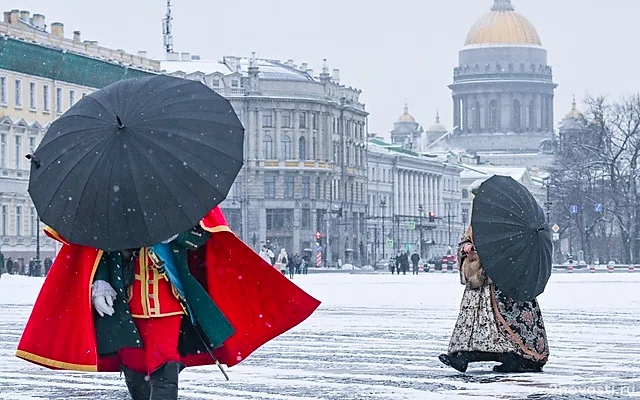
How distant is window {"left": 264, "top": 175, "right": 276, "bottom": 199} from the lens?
118m

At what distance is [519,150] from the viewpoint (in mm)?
187000

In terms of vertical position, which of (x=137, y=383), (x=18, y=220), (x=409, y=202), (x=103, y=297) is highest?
(x=409, y=202)

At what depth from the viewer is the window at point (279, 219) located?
11712 cm

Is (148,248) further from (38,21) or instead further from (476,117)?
(476,117)

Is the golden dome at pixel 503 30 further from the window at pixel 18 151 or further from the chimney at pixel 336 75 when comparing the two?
the window at pixel 18 151

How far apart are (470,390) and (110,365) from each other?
4018 mm

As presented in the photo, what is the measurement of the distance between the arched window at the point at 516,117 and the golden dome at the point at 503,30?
6.46 metres

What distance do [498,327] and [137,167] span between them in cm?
593

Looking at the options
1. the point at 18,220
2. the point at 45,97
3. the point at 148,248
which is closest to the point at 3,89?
the point at 45,97

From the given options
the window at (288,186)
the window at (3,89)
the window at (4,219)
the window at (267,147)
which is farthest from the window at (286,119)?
the window at (4,219)

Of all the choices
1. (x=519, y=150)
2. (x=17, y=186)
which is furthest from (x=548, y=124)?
(x=17, y=186)

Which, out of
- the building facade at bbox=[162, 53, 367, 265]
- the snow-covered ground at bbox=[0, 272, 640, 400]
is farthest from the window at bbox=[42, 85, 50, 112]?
the snow-covered ground at bbox=[0, 272, 640, 400]

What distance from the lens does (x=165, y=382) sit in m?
8.40

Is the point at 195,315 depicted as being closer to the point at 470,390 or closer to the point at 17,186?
the point at 470,390
